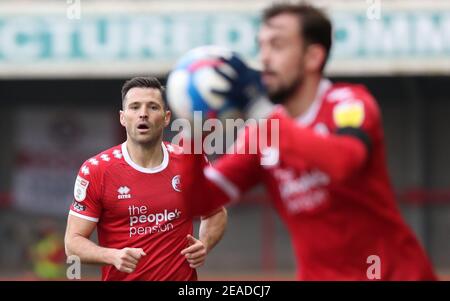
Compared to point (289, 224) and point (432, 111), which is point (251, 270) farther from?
point (289, 224)

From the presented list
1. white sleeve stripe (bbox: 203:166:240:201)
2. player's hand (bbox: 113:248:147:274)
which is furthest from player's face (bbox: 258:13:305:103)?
player's hand (bbox: 113:248:147:274)

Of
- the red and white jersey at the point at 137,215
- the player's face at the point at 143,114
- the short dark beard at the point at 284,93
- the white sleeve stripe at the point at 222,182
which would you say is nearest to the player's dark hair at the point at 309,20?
the short dark beard at the point at 284,93

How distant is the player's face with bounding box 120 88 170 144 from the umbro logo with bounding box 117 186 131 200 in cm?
28

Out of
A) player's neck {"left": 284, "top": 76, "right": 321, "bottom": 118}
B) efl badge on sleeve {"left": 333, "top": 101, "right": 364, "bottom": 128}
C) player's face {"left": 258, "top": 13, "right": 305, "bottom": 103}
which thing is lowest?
efl badge on sleeve {"left": 333, "top": 101, "right": 364, "bottom": 128}

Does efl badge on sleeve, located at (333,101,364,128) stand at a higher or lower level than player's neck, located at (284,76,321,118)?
lower

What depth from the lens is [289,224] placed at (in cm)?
457

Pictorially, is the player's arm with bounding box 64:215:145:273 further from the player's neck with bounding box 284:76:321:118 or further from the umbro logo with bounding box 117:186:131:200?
the player's neck with bounding box 284:76:321:118

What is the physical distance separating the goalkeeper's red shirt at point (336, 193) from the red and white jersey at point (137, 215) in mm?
1627

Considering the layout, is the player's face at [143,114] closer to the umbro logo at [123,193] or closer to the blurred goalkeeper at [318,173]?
the umbro logo at [123,193]

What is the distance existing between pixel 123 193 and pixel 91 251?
0.40 m

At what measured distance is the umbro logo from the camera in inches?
248

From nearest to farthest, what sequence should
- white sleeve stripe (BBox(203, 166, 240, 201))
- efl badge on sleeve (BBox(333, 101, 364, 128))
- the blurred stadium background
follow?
efl badge on sleeve (BBox(333, 101, 364, 128))
white sleeve stripe (BBox(203, 166, 240, 201))
the blurred stadium background
